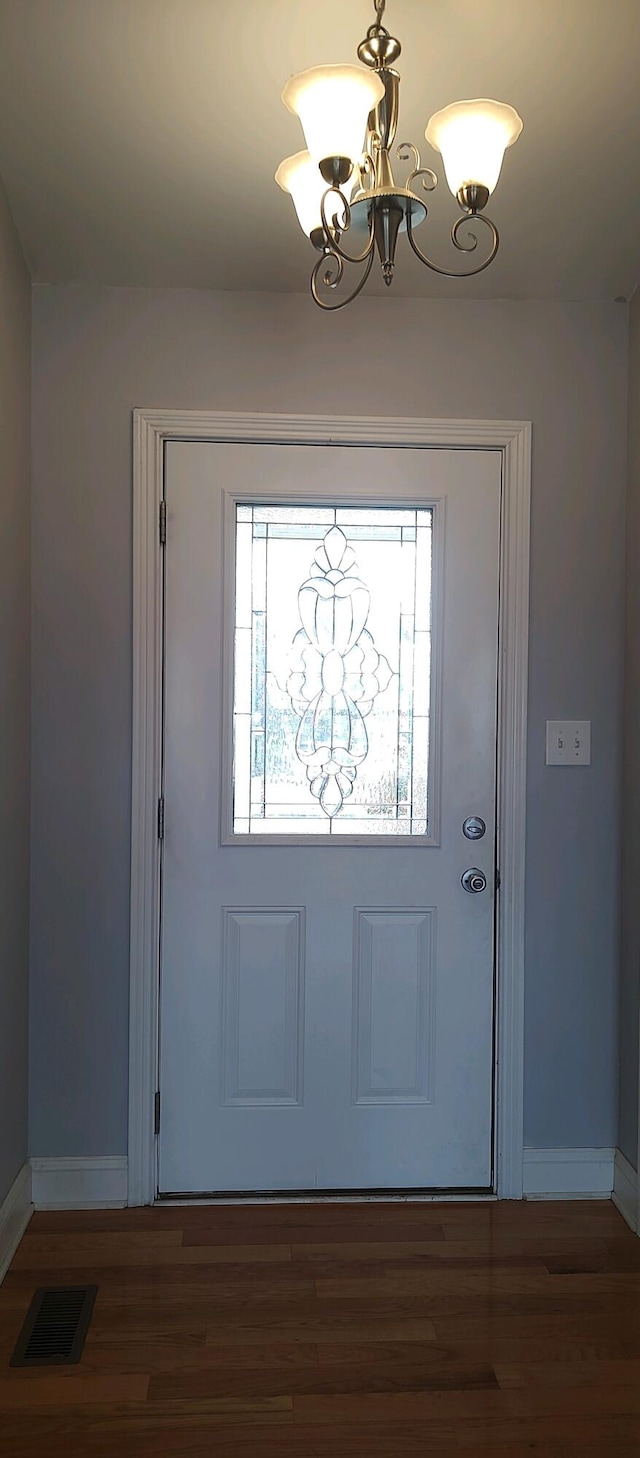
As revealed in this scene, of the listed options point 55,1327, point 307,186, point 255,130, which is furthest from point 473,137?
point 55,1327

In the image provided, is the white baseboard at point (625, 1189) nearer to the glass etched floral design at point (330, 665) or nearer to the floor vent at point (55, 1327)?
the glass etched floral design at point (330, 665)

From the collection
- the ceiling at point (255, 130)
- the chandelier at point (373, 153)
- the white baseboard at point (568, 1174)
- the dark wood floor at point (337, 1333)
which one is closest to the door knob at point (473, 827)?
the white baseboard at point (568, 1174)

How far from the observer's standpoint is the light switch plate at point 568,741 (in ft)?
9.20

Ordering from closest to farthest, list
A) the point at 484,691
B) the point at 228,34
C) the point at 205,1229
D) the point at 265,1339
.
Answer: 1. the point at 228,34
2. the point at 265,1339
3. the point at 205,1229
4. the point at 484,691

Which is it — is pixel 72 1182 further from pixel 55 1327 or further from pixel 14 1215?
pixel 55 1327

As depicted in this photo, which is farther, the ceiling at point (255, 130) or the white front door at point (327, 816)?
the white front door at point (327, 816)

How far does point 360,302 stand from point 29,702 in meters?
1.39

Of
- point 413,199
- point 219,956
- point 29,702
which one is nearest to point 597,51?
point 413,199

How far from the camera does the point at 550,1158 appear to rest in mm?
2832

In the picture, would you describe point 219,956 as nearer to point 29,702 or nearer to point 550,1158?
point 29,702

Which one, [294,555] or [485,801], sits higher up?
[294,555]

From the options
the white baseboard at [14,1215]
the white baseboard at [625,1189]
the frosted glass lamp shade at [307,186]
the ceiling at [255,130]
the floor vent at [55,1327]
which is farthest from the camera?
the white baseboard at [625,1189]

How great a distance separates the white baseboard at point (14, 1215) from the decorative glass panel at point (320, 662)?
1.06 meters

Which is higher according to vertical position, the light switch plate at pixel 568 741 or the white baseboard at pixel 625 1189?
the light switch plate at pixel 568 741
